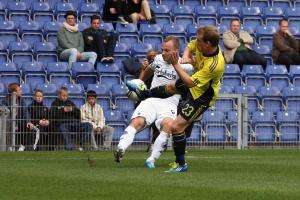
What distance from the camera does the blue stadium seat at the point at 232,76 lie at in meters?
24.5

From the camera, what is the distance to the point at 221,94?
22.5 m

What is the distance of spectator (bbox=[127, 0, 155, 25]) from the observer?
83.6ft

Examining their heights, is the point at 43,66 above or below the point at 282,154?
above

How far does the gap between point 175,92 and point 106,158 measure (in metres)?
3.21

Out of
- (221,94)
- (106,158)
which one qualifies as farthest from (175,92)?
(221,94)

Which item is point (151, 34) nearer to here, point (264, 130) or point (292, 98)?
point (292, 98)

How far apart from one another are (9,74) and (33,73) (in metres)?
0.59

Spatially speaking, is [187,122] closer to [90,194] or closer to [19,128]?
[90,194]

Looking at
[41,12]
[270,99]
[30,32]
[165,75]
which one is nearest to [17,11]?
[41,12]

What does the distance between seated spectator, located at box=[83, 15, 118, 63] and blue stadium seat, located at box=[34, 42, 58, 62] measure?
2.76 feet

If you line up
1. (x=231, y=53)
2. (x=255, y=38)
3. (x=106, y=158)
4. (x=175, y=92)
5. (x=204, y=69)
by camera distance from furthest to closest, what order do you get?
1. (x=255, y=38)
2. (x=231, y=53)
3. (x=106, y=158)
4. (x=175, y=92)
5. (x=204, y=69)

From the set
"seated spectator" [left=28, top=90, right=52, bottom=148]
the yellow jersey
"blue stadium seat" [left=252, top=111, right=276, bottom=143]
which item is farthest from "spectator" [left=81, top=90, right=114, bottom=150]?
the yellow jersey

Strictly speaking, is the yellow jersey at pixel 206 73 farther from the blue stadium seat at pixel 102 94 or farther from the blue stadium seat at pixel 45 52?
the blue stadium seat at pixel 45 52

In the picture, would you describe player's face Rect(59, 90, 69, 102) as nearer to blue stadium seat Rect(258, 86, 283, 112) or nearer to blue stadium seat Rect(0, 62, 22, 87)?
blue stadium seat Rect(0, 62, 22, 87)
